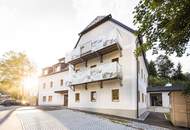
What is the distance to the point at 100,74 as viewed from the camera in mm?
18875

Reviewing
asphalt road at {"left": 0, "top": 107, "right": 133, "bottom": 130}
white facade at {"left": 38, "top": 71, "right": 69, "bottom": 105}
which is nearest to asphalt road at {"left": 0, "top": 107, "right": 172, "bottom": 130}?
asphalt road at {"left": 0, "top": 107, "right": 133, "bottom": 130}

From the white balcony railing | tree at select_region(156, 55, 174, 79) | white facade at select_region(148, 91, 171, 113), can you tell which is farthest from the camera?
tree at select_region(156, 55, 174, 79)

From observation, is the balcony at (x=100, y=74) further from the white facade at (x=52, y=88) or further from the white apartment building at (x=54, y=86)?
the white facade at (x=52, y=88)

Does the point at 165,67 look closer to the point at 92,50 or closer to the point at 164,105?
the point at 164,105

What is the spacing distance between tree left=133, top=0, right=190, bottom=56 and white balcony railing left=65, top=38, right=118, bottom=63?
7636 mm

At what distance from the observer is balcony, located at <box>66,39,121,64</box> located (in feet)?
60.6

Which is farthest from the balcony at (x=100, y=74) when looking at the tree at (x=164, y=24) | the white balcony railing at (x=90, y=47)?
the tree at (x=164, y=24)

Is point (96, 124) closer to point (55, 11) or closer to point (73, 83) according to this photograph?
point (55, 11)

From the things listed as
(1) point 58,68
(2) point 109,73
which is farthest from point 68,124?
(1) point 58,68

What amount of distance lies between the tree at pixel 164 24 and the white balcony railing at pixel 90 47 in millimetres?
7636

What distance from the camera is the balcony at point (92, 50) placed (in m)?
18.5

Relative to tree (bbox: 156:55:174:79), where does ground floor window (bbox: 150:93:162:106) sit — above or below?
below

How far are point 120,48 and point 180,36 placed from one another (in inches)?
365

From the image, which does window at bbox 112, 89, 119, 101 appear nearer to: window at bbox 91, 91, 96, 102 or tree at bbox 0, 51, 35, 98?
window at bbox 91, 91, 96, 102
